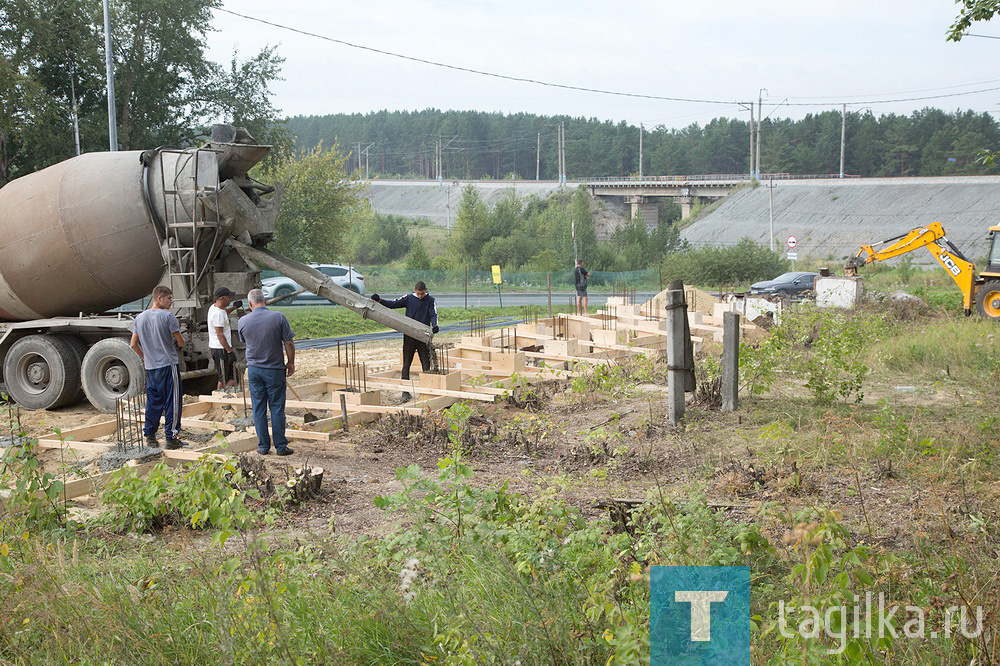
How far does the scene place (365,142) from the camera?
365 feet

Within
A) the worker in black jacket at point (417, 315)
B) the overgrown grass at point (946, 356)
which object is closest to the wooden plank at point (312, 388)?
the worker in black jacket at point (417, 315)

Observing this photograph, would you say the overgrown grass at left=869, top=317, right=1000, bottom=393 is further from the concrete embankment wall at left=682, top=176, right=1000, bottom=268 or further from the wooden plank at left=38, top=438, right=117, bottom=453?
the concrete embankment wall at left=682, top=176, right=1000, bottom=268

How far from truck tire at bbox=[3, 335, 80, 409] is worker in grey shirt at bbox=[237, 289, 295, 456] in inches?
190

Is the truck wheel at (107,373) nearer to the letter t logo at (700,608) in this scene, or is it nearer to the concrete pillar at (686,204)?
the letter t logo at (700,608)

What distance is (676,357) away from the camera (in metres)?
8.27

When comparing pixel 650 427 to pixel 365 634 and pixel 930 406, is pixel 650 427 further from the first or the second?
pixel 365 634

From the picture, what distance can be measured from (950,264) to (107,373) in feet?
63.0

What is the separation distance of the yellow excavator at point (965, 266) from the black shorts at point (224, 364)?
16478mm

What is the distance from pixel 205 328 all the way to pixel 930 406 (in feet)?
30.3

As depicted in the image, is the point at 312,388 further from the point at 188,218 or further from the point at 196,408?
the point at 188,218

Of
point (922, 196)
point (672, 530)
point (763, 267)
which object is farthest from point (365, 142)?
point (672, 530)

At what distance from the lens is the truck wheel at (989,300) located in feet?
61.8

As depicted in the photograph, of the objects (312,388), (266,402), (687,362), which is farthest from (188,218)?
(687,362)

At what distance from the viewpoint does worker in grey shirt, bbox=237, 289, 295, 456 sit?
7.90 meters
